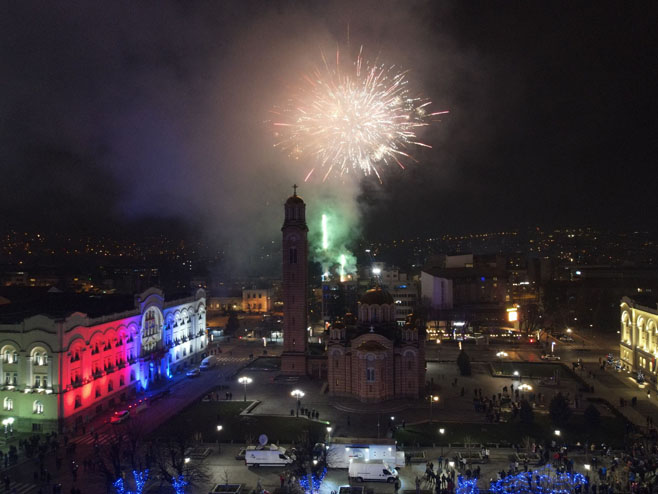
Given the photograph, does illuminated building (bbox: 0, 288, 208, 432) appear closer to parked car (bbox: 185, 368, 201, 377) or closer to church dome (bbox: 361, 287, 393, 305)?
parked car (bbox: 185, 368, 201, 377)

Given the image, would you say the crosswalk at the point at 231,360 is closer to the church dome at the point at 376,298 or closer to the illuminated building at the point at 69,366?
the illuminated building at the point at 69,366

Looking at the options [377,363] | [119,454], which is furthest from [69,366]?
[377,363]

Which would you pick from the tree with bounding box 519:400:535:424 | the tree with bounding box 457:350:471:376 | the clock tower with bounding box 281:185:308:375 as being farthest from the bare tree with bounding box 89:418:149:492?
the tree with bounding box 457:350:471:376

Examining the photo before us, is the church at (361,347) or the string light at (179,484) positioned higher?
the church at (361,347)

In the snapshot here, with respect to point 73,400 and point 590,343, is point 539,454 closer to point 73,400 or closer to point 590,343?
point 73,400

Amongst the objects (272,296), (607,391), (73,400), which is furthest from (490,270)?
(73,400)

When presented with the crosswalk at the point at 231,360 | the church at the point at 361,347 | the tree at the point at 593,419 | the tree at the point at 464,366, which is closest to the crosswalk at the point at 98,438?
the church at the point at 361,347

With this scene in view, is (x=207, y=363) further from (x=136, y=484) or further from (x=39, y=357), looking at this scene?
(x=136, y=484)

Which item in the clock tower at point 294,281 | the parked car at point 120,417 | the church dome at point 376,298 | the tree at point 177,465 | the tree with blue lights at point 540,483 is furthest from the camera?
the clock tower at point 294,281
